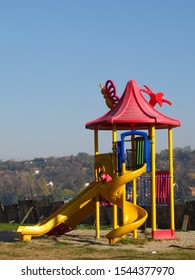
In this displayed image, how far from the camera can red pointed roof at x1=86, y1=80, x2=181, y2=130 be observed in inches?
642

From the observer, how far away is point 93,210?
17672mm

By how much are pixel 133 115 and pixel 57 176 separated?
474 ft

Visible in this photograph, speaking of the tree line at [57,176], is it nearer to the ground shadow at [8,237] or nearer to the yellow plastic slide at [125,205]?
the ground shadow at [8,237]

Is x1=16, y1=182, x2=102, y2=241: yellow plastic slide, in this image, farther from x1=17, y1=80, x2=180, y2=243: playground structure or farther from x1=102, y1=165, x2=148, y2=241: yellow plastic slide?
x1=102, y1=165, x2=148, y2=241: yellow plastic slide

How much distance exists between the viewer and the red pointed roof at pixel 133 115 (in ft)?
53.5

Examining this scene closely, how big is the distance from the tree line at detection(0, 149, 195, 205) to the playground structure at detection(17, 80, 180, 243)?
8668 cm

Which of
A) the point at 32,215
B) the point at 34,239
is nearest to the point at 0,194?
the point at 32,215

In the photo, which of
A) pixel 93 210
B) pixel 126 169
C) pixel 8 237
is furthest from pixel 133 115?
pixel 8 237

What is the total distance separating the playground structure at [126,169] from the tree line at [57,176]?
8668cm

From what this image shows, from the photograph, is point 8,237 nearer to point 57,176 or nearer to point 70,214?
point 70,214

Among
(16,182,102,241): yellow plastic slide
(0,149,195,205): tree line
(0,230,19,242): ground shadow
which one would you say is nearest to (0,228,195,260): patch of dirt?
(0,230,19,242): ground shadow

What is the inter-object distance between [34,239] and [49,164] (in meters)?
157
